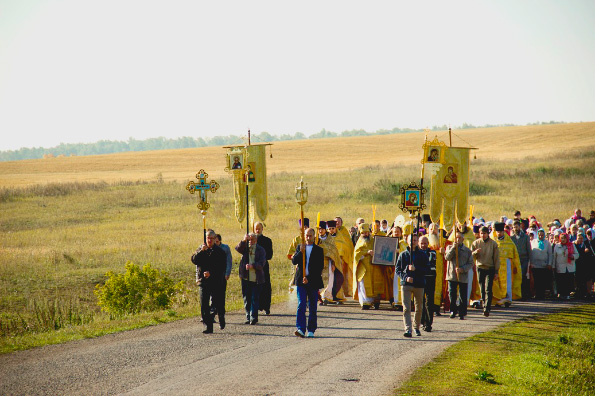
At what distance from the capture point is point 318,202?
153ft

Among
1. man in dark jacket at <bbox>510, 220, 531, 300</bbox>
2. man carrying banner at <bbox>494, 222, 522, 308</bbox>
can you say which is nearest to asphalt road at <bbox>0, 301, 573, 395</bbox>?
man carrying banner at <bbox>494, 222, 522, 308</bbox>

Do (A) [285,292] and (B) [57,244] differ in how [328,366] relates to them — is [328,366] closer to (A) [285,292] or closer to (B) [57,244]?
(A) [285,292]

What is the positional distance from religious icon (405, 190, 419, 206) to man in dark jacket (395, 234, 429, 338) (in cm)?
156

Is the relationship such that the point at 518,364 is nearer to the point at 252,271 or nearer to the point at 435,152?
the point at 252,271

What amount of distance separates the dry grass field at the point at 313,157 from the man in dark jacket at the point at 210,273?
51787mm

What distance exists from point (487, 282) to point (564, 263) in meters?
4.23

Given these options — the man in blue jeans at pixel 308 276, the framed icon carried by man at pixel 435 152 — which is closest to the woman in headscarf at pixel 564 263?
the framed icon carried by man at pixel 435 152

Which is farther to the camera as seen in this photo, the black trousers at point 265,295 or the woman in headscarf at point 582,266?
the woman in headscarf at point 582,266

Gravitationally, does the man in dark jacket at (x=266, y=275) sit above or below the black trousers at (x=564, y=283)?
above

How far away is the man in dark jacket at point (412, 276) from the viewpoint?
14555 millimetres

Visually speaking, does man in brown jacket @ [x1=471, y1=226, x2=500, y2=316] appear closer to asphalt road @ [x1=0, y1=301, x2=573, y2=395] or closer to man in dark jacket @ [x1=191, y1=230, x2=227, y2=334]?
asphalt road @ [x1=0, y1=301, x2=573, y2=395]

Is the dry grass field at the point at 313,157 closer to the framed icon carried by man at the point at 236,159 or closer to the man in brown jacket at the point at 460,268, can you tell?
the framed icon carried by man at the point at 236,159

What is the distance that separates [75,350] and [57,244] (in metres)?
20.7

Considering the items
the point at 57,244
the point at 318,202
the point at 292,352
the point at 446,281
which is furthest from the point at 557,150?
the point at 292,352
